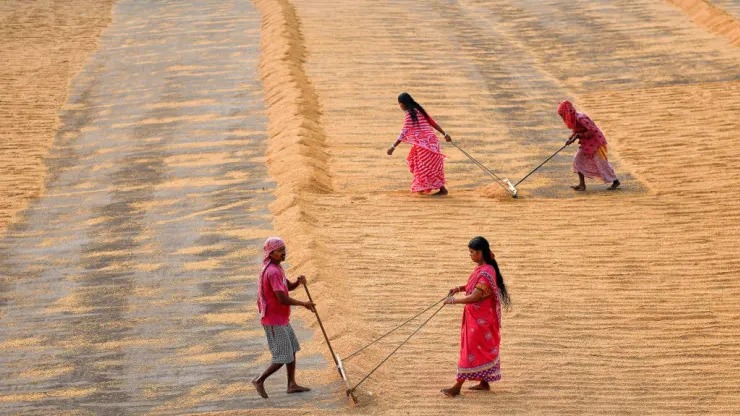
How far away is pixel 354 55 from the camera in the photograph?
22797 millimetres

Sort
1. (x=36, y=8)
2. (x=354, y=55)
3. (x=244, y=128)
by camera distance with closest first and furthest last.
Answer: (x=244, y=128), (x=354, y=55), (x=36, y=8)

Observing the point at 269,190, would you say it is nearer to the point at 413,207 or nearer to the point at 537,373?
the point at 413,207

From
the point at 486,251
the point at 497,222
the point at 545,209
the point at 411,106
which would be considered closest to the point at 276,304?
the point at 486,251

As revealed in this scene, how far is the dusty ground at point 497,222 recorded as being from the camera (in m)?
10.2

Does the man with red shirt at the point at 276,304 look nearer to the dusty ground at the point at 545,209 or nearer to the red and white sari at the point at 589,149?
the dusty ground at the point at 545,209

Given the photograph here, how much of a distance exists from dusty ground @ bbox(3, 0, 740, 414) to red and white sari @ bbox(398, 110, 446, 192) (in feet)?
1.10

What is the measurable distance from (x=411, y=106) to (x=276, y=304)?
6041 millimetres

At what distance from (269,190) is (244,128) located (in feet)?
10.3

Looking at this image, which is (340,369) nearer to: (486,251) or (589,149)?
(486,251)

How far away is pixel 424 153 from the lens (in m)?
15.3

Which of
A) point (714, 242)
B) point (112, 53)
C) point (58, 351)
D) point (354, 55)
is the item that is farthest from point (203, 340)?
point (112, 53)

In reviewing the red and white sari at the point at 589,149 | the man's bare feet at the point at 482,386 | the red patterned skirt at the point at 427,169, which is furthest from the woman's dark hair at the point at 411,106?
the man's bare feet at the point at 482,386

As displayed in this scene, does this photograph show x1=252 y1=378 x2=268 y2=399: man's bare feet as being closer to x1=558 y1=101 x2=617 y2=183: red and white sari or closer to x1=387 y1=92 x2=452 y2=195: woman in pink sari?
x1=387 y1=92 x2=452 y2=195: woman in pink sari

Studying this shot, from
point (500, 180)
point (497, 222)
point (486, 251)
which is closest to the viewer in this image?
→ point (486, 251)
